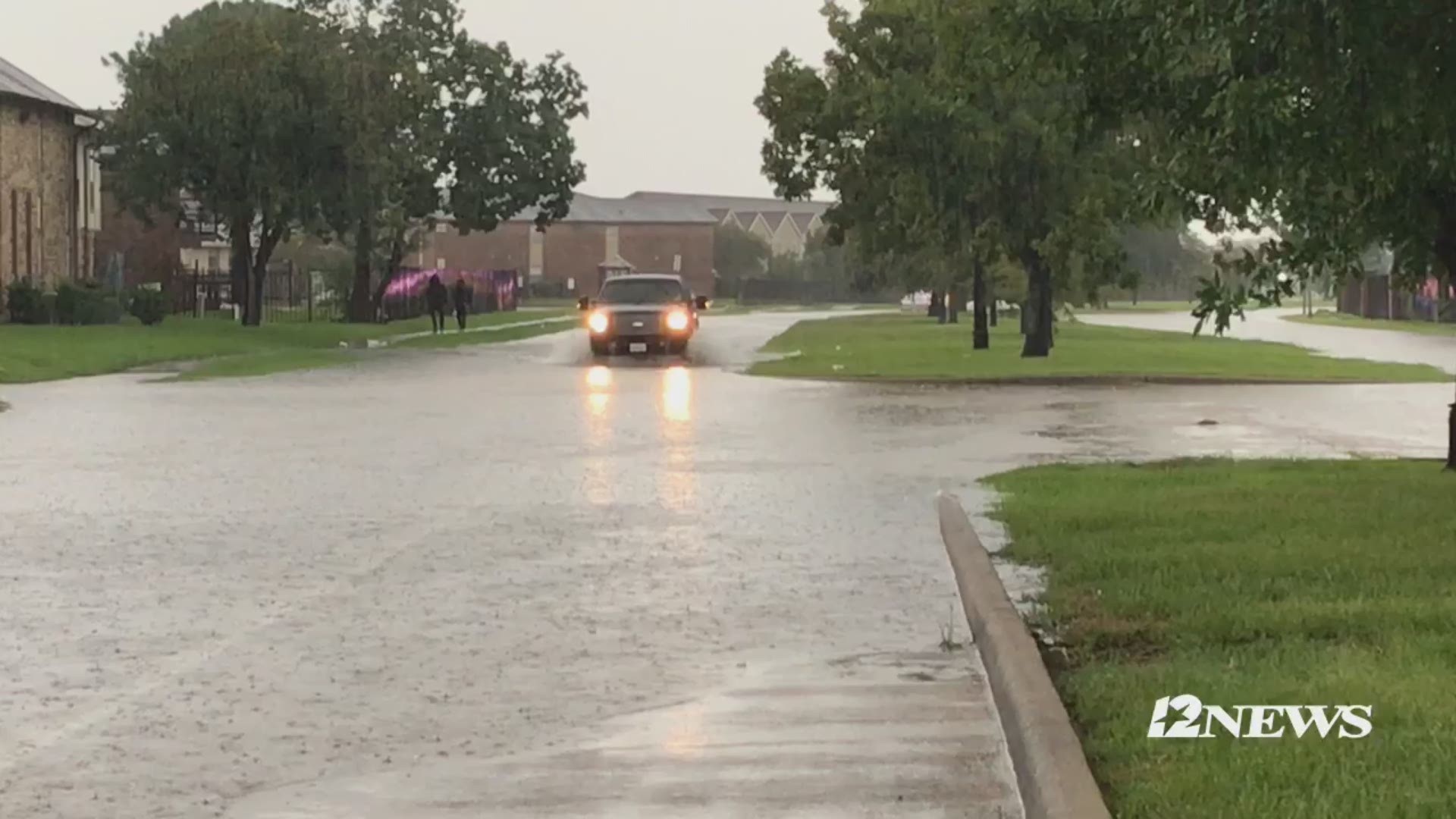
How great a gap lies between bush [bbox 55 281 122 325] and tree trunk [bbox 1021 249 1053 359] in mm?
24801

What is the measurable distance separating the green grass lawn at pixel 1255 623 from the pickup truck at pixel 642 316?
1070 inches

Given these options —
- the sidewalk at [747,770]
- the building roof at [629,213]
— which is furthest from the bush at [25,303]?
the building roof at [629,213]

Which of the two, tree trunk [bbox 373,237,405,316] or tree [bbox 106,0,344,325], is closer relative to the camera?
tree [bbox 106,0,344,325]

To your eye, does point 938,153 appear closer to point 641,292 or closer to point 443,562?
point 641,292

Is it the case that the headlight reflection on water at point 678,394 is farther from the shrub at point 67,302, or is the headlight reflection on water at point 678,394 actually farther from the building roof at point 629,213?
the building roof at point 629,213

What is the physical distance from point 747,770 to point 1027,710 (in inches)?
36.7

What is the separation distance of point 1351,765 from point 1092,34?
727 centimetres

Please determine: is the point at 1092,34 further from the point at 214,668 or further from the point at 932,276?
the point at 932,276

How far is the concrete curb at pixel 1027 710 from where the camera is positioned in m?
5.98

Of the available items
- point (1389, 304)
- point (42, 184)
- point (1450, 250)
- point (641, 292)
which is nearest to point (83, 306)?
point (42, 184)

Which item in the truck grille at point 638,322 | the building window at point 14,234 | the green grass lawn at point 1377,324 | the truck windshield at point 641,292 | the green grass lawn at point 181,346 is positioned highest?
the building window at point 14,234

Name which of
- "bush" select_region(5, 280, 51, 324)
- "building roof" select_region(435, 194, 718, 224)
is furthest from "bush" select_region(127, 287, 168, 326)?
"building roof" select_region(435, 194, 718, 224)

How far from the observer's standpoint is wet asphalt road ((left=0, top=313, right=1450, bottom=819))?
761cm

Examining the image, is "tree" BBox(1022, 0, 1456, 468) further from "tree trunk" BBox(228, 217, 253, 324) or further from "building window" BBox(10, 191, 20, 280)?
"building window" BBox(10, 191, 20, 280)
